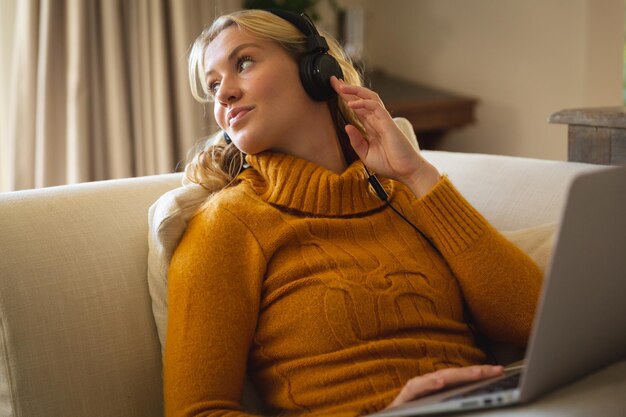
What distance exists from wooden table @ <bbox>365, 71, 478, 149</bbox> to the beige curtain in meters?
0.79

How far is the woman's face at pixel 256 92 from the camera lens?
52.9 inches

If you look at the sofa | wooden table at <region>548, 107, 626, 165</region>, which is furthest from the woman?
wooden table at <region>548, 107, 626, 165</region>

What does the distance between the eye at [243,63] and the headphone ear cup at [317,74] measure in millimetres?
87

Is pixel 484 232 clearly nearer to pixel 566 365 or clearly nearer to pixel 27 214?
pixel 566 365

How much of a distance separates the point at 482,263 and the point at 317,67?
415 millimetres

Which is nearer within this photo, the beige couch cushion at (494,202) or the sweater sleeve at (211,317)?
the sweater sleeve at (211,317)

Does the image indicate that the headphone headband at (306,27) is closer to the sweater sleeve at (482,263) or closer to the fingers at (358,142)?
the fingers at (358,142)

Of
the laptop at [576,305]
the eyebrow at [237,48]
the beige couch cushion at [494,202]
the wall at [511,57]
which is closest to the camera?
the laptop at [576,305]

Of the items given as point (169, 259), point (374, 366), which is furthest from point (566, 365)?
point (169, 259)

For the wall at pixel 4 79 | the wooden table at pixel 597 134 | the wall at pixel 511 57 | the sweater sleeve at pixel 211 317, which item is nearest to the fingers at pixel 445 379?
the sweater sleeve at pixel 211 317

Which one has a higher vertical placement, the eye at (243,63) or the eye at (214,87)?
the eye at (243,63)

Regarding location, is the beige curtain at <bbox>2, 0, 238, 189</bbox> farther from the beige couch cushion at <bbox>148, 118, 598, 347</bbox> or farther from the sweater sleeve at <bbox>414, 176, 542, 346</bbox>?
the sweater sleeve at <bbox>414, 176, 542, 346</bbox>

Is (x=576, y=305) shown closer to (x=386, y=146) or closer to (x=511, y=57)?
(x=386, y=146)

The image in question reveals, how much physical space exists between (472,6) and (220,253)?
2.50m
